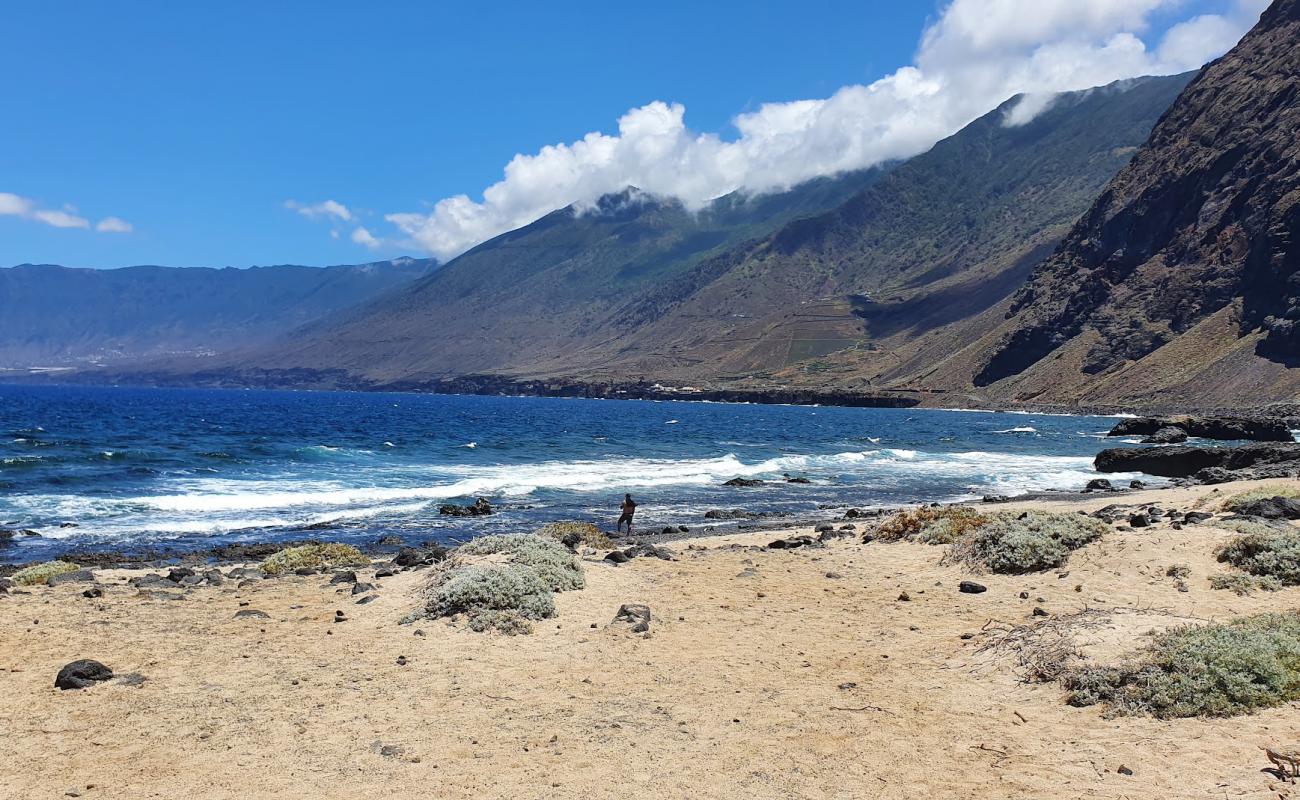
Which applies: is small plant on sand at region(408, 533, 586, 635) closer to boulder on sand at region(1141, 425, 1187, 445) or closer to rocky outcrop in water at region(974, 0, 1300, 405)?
boulder on sand at region(1141, 425, 1187, 445)

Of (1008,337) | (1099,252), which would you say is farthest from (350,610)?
(1099,252)

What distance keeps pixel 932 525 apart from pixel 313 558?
46.2ft

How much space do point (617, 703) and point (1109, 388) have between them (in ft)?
454

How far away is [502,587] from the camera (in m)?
13.7

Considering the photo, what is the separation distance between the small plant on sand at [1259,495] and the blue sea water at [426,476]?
1309 centimetres

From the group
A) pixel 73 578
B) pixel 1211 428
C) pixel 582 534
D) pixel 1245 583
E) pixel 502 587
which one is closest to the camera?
pixel 1245 583

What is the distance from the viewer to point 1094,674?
9.29 metres

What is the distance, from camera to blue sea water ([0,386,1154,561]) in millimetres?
28438

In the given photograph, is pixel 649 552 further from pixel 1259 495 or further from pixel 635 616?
pixel 1259 495

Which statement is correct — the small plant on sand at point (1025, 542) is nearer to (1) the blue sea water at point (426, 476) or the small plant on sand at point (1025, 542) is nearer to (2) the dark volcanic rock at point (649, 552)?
(2) the dark volcanic rock at point (649, 552)

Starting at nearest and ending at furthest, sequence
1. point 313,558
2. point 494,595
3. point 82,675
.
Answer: point 82,675 < point 494,595 < point 313,558

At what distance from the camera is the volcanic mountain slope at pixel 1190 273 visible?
11669cm

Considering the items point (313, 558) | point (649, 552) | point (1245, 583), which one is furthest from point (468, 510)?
point (1245, 583)

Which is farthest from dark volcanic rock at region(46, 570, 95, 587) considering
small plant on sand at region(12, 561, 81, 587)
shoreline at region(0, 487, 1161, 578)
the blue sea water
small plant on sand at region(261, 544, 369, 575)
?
the blue sea water
